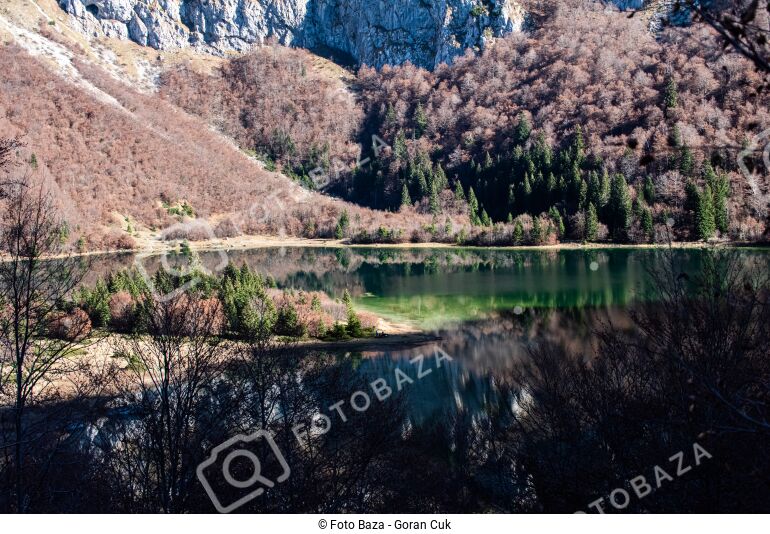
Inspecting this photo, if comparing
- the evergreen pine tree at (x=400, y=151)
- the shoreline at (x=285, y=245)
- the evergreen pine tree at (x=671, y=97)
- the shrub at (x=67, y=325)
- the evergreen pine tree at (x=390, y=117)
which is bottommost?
the shoreline at (x=285, y=245)

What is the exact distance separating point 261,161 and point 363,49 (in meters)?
58.1

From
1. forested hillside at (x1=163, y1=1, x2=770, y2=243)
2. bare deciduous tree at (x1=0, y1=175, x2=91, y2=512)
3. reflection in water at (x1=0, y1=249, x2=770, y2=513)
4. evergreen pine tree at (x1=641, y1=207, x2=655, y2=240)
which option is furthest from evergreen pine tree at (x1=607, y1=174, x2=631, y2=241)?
bare deciduous tree at (x1=0, y1=175, x2=91, y2=512)

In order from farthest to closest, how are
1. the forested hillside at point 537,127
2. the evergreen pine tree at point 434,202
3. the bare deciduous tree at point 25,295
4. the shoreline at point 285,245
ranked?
the evergreen pine tree at point 434,202 → the forested hillside at point 537,127 → the shoreline at point 285,245 → the bare deciduous tree at point 25,295

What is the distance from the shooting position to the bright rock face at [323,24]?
158250 mm

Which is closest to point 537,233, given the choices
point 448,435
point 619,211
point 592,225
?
point 592,225

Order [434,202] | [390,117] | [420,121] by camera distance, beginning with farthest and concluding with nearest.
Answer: [390,117] → [420,121] → [434,202]

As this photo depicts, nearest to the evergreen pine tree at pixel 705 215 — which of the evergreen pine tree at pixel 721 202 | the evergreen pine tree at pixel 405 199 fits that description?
the evergreen pine tree at pixel 721 202

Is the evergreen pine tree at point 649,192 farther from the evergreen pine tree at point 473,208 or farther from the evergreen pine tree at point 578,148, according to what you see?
the evergreen pine tree at point 473,208

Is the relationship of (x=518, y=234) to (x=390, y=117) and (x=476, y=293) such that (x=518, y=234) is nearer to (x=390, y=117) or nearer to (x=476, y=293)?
(x=476, y=293)

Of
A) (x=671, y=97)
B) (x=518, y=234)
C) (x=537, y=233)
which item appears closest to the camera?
(x=537, y=233)

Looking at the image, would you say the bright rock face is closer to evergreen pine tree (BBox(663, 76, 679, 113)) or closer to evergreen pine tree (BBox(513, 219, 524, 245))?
evergreen pine tree (BBox(663, 76, 679, 113))

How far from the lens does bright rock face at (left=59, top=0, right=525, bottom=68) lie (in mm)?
158250

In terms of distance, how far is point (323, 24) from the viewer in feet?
604

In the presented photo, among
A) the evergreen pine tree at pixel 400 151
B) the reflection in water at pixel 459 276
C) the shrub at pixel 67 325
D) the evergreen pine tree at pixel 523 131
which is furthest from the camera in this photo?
the evergreen pine tree at pixel 400 151
